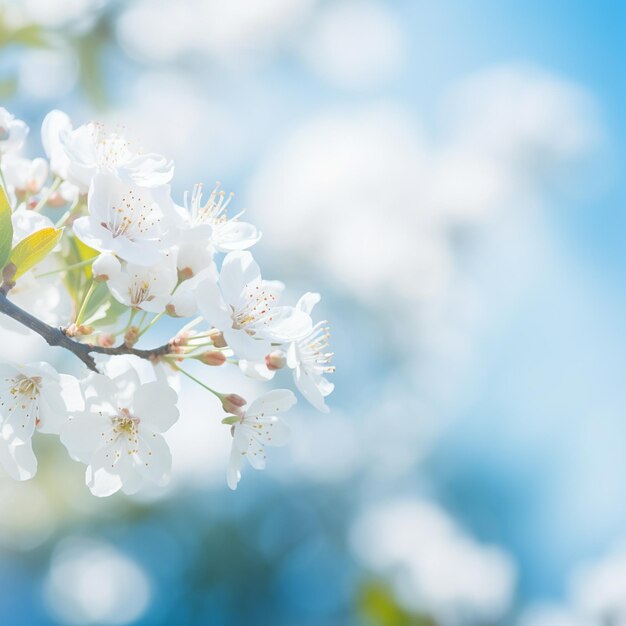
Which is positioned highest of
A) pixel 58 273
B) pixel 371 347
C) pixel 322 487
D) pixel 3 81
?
pixel 58 273

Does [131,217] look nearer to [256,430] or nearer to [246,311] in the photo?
[246,311]

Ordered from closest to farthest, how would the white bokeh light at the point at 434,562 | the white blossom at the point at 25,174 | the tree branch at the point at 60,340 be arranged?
the tree branch at the point at 60,340 → the white blossom at the point at 25,174 → the white bokeh light at the point at 434,562

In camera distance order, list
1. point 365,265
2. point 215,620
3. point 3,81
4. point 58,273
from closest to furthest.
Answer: point 58,273 → point 3,81 → point 215,620 → point 365,265

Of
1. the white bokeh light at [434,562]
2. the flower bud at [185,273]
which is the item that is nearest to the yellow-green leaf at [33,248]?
the flower bud at [185,273]

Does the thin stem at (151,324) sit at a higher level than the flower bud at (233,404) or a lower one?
higher

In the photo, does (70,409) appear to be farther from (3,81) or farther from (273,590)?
(273,590)

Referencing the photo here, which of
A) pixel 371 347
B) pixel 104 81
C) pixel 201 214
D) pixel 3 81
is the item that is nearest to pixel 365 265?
pixel 371 347

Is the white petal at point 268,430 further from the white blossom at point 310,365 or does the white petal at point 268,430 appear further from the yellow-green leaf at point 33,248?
the yellow-green leaf at point 33,248

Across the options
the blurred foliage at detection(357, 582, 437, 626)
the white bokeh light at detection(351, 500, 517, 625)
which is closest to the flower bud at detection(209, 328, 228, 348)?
the blurred foliage at detection(357, 582, 437, 626)
